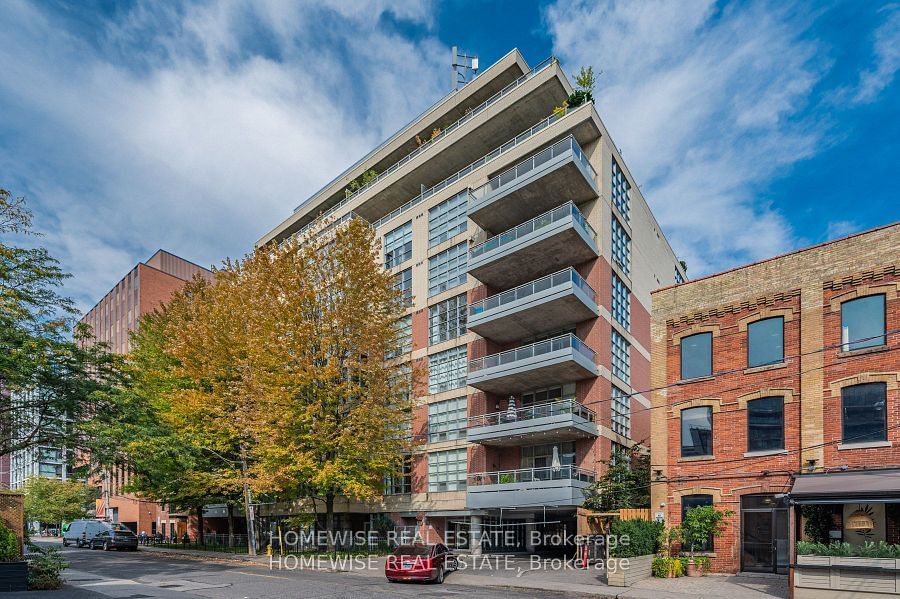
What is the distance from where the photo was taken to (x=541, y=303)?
96.4ft

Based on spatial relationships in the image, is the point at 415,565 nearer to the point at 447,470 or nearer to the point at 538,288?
the point at 447,470

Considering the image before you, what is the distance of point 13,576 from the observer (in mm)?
15750

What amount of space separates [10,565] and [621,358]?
2699 cm

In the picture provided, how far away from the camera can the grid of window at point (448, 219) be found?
36656 millimetres

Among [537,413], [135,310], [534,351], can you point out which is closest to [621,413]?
→ [537,413]

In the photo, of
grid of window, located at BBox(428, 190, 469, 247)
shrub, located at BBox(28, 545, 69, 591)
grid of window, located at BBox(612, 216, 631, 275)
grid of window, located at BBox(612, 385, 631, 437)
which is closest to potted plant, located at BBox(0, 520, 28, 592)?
shrub, located at BBox(28, 545, 69, 591)

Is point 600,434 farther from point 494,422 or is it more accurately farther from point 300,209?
point 300,209

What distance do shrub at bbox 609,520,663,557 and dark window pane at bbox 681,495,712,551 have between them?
1.48m

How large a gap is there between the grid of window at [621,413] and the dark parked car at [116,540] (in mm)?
33999

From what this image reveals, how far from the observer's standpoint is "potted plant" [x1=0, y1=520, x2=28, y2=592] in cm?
1566

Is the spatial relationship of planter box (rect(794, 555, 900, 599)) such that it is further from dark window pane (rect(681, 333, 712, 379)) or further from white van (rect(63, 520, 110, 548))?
white van (rect(63, 520, 110, 548))

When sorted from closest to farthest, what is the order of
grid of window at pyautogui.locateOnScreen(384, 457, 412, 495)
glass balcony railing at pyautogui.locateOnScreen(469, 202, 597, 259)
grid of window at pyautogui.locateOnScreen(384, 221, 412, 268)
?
glass balcony railing at pyautogui.locateOnScreen(469, 202, 597, 259) < grid of window at pyautogui.locateOnScreen(384, 457, 412, 495) < grid of window at pyautogui.locateOnScreen(384, 221, 412, 268)

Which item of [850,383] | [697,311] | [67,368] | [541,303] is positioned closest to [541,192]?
[541,303]

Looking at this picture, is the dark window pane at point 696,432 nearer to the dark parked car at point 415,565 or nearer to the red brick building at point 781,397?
the red brick building at point 781,397
